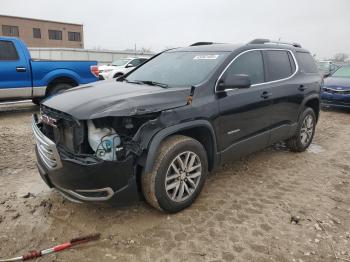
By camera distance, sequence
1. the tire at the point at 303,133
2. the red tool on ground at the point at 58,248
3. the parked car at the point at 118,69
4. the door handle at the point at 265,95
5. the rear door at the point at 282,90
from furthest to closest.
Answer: the parked car at the point at 118,69 → the tire at the point at 303,133 → the rear door at the point at 282,90 → the door handle at the point at 265,95 → the red tool on ground at the point at 58,248

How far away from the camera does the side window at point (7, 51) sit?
7.75m

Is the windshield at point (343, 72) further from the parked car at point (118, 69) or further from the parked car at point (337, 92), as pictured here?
the parked car at point (118, 69)

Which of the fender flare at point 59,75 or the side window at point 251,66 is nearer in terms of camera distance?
the side window at point 251,66

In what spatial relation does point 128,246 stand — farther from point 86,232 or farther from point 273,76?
point 273,76

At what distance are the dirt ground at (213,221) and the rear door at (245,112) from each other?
21.2 inches

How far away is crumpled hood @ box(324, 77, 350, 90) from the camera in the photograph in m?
9.47

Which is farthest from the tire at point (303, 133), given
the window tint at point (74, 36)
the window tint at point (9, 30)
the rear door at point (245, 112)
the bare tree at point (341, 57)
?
the window tint at point (74, 36)

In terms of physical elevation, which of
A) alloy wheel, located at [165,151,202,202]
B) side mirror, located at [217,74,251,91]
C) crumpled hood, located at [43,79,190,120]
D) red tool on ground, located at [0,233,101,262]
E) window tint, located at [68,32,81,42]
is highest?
window tint, located at [68,32,81,42]

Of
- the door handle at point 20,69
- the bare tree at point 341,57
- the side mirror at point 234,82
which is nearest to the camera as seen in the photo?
the side mirror at point 234,82

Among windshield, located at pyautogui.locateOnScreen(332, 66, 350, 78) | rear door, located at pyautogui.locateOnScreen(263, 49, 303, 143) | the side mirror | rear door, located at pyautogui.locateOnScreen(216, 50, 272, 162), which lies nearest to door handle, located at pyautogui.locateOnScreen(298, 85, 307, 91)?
rear door, located at pyautogui.locateOnScreen(263, 49, 303, 143)

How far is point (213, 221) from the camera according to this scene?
10.8 feet

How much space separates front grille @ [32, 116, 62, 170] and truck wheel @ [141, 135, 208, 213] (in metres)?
0.82

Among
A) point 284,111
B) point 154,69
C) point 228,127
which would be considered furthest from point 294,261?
point 154,69

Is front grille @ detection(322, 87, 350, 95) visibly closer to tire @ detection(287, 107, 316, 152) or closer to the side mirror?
tire @ detection(287, 107, 316, 152)
